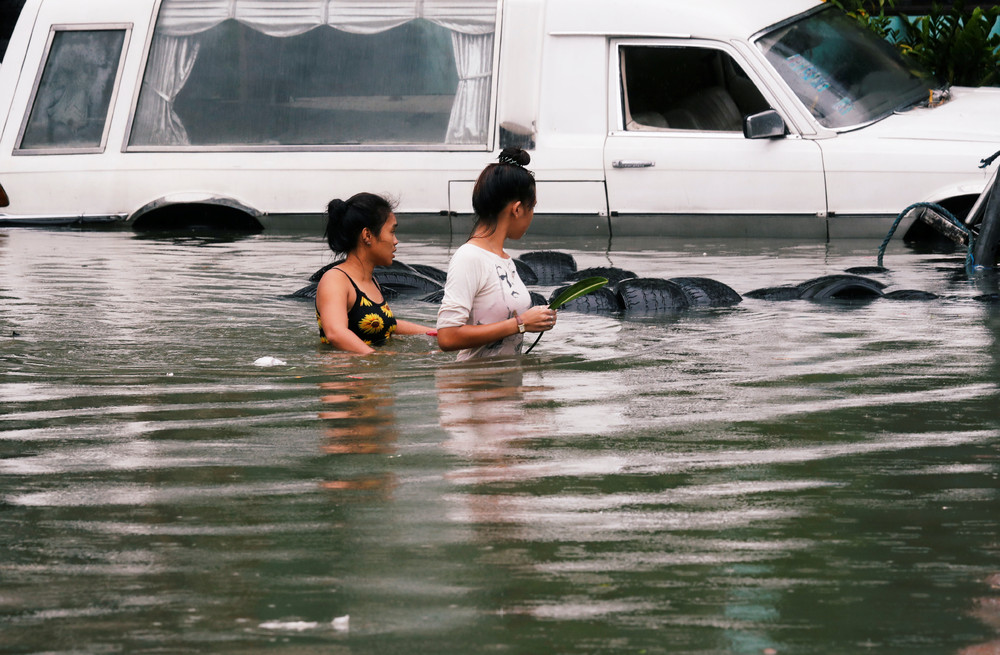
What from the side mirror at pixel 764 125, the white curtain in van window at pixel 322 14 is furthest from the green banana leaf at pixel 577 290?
the white curtain in van window at pixel 322 14

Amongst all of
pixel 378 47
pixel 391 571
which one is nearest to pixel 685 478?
pixel 391 571

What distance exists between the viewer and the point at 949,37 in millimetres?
13695

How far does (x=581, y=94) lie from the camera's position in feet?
32.7

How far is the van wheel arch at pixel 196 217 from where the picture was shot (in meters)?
10.5

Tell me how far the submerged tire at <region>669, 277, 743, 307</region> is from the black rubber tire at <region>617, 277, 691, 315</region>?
61 mm

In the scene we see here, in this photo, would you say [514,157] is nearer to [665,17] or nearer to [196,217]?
[665,17]

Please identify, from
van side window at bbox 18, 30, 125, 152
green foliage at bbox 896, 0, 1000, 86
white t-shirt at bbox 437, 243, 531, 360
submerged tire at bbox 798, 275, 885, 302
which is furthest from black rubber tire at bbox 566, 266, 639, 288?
green foliage at bbox 896, 0, 1000, 86

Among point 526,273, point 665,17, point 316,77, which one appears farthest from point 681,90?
point 316,77

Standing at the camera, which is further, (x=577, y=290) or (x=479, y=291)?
(x=577, y=290)

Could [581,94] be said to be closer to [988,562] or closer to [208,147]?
[208,147]

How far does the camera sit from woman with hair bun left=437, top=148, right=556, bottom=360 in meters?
5.72

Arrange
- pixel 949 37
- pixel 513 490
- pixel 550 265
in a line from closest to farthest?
pixel 513 490 → pixel 550 265 → pixel 949 37

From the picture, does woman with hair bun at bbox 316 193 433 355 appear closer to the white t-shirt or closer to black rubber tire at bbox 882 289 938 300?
the white t-shirt

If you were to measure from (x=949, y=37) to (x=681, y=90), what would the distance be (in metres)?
4.81
